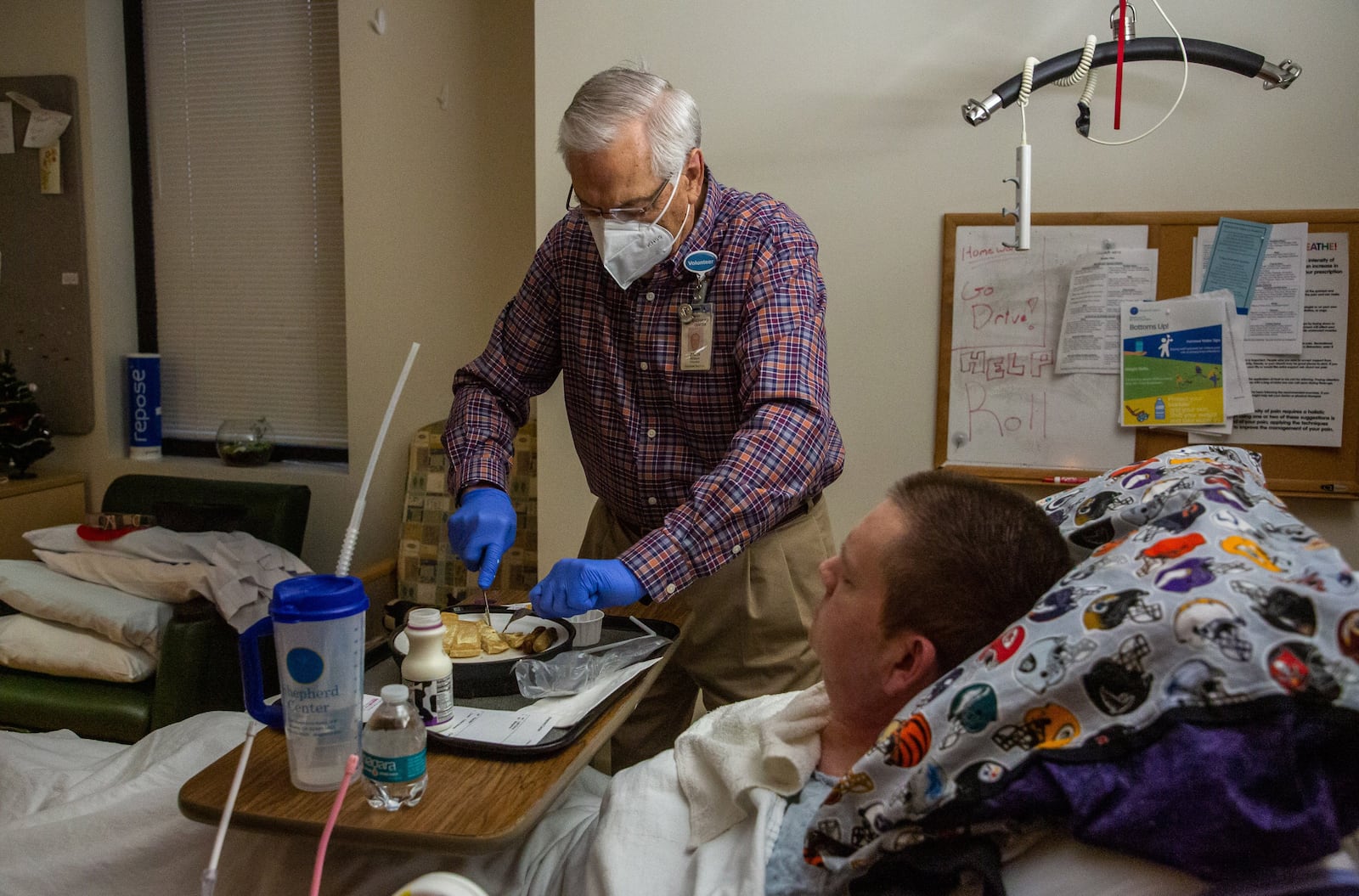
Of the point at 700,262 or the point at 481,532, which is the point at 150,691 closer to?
the point at 481,532

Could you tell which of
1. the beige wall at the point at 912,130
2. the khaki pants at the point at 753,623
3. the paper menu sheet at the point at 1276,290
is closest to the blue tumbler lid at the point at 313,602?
the khaki pants at the point at 753,623

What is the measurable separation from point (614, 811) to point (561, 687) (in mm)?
224

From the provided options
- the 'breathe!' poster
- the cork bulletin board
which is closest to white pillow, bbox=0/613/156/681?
the cork bulletin board

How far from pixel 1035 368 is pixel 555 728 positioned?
1695 millimetres

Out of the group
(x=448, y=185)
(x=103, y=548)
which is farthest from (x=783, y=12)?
(x=103, y=548)

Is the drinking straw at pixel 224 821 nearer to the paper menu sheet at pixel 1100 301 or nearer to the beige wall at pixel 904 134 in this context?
the beige wall at pixel 904 134

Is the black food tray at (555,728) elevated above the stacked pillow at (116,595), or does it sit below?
above

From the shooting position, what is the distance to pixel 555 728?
122 centimetres

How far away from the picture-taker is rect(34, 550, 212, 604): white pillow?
2.71 m

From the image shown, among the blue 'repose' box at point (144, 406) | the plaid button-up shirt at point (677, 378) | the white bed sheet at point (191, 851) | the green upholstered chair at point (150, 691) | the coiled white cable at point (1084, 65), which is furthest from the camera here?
the blue 'repose' box at point (144, 406)

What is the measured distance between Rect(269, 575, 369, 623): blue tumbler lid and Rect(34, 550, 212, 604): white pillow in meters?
1.90

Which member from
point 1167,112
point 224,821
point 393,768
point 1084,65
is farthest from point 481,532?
point 1167,112

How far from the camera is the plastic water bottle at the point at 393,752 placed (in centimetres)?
101

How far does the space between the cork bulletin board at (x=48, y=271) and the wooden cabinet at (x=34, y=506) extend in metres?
0.22
